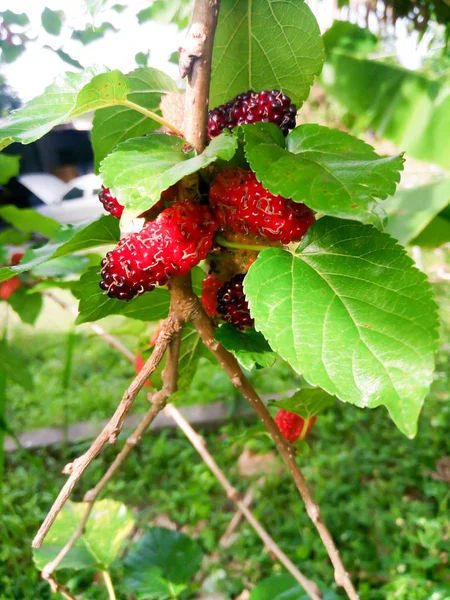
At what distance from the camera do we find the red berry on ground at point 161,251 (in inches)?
13.0

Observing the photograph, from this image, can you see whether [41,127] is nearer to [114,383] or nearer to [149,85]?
[149,85]

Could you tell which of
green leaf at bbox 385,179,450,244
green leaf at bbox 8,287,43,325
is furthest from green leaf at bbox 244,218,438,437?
green leaf at bbox 8,287,43,325

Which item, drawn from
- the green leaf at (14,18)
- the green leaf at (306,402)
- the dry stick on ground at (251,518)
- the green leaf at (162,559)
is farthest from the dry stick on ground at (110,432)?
the green leaf at (14,18)

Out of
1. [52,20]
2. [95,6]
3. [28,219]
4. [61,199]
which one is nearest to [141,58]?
[52,20]

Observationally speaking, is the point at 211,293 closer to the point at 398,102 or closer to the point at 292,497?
the point at 292,497

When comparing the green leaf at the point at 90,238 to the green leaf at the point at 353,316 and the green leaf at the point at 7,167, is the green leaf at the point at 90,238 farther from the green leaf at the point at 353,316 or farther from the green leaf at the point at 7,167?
the green leaf at the point at 7,167

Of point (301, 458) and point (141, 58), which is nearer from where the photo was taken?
point (141, 58)

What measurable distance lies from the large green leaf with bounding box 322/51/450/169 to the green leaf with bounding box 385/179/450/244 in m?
0.08

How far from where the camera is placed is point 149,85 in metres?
0.42

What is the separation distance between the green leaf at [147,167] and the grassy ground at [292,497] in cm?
62

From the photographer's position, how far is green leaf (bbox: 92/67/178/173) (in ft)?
1.38

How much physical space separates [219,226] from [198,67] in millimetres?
109

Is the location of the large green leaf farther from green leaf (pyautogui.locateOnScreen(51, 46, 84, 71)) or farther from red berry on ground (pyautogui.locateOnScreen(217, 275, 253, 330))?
red berry on ground (pyautogui.locateOnScreen(217, 275, 253, 330))

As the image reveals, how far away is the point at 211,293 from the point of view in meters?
0.41
